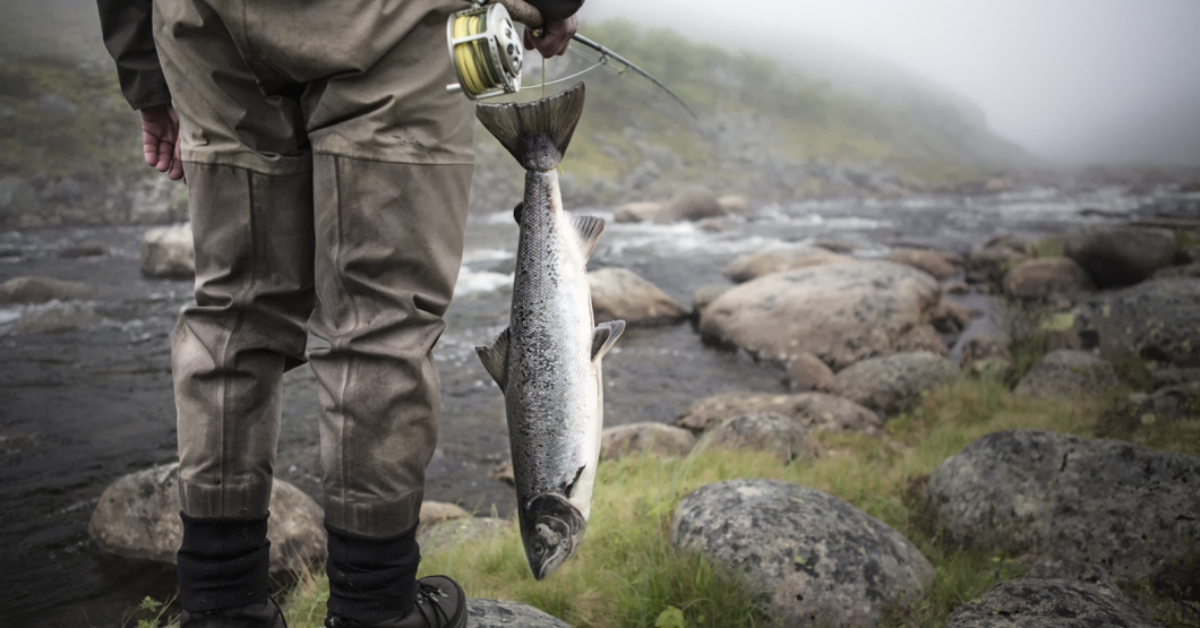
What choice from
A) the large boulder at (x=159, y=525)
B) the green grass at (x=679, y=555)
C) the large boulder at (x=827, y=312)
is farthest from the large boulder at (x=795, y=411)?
the large boulder at (x=159, y=525)

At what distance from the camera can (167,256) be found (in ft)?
35.1

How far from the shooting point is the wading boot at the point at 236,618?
1.51 metres

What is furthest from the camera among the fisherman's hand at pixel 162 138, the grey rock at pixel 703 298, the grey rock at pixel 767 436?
the grey rock at pixel 703 298

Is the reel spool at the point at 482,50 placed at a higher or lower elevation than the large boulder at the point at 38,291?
higher

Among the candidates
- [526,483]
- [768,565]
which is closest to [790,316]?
[768,565]

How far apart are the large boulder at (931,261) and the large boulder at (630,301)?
5798 millimetres

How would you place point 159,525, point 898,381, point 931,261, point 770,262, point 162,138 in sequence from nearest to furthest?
1. point 162,138
2. point 159,525
3. point 898,381
4. point 770,262
5. point 931,261

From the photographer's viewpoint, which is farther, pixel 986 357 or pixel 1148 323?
pixel 986 357

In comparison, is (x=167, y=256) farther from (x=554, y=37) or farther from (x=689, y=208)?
(x=689, y=208)

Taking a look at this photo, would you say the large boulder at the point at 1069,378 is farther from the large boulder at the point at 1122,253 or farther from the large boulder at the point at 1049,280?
the large boulder at the point at 1122,253

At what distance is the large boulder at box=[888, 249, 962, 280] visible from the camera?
44.3ft

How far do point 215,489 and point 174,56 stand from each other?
94 centimetres

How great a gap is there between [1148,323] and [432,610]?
7.13 m

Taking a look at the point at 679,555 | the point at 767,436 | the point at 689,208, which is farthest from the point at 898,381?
the point at 689,208
